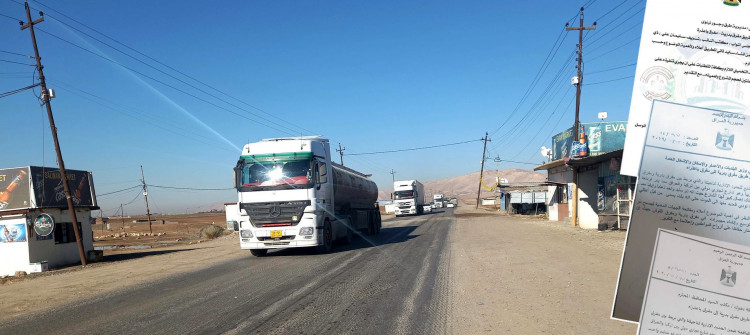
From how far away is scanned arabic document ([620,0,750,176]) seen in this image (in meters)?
3.11

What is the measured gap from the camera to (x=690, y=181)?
2.92 meters

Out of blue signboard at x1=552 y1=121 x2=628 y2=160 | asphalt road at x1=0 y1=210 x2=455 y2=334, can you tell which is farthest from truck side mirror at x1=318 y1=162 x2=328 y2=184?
blue signboard at x1=552 y1=121 x2=628 y2=160

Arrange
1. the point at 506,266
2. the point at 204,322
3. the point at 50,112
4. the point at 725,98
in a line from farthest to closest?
the point at 50,112 < the point at 506,266 < the point at 204,322 < the point at 725,98

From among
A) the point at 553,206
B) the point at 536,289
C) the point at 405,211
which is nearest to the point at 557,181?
the point at 553,206

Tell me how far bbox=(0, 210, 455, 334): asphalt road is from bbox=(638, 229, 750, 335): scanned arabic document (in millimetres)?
2928

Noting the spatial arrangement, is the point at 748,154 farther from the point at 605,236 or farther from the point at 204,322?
the point at 605,236

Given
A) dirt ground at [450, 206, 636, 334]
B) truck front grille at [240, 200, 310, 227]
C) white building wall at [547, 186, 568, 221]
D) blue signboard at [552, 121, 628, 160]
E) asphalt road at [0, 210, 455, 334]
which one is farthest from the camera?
white building wall at [547, 186, 568, 221]

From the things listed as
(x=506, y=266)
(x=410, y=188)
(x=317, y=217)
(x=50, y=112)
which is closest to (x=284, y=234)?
(x=317, y=217)

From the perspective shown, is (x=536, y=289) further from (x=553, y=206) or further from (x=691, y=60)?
(x=553, y=206)

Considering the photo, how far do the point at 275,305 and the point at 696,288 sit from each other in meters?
5.55

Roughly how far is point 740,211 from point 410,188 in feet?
149

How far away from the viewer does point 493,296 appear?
741 centimetres

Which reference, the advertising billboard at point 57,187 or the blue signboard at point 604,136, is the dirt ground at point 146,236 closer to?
the advertising billboard at point 57,187

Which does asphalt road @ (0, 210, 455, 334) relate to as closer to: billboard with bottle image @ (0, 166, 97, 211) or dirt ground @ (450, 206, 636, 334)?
dirt ground @ (450, 206, 636, 334)
